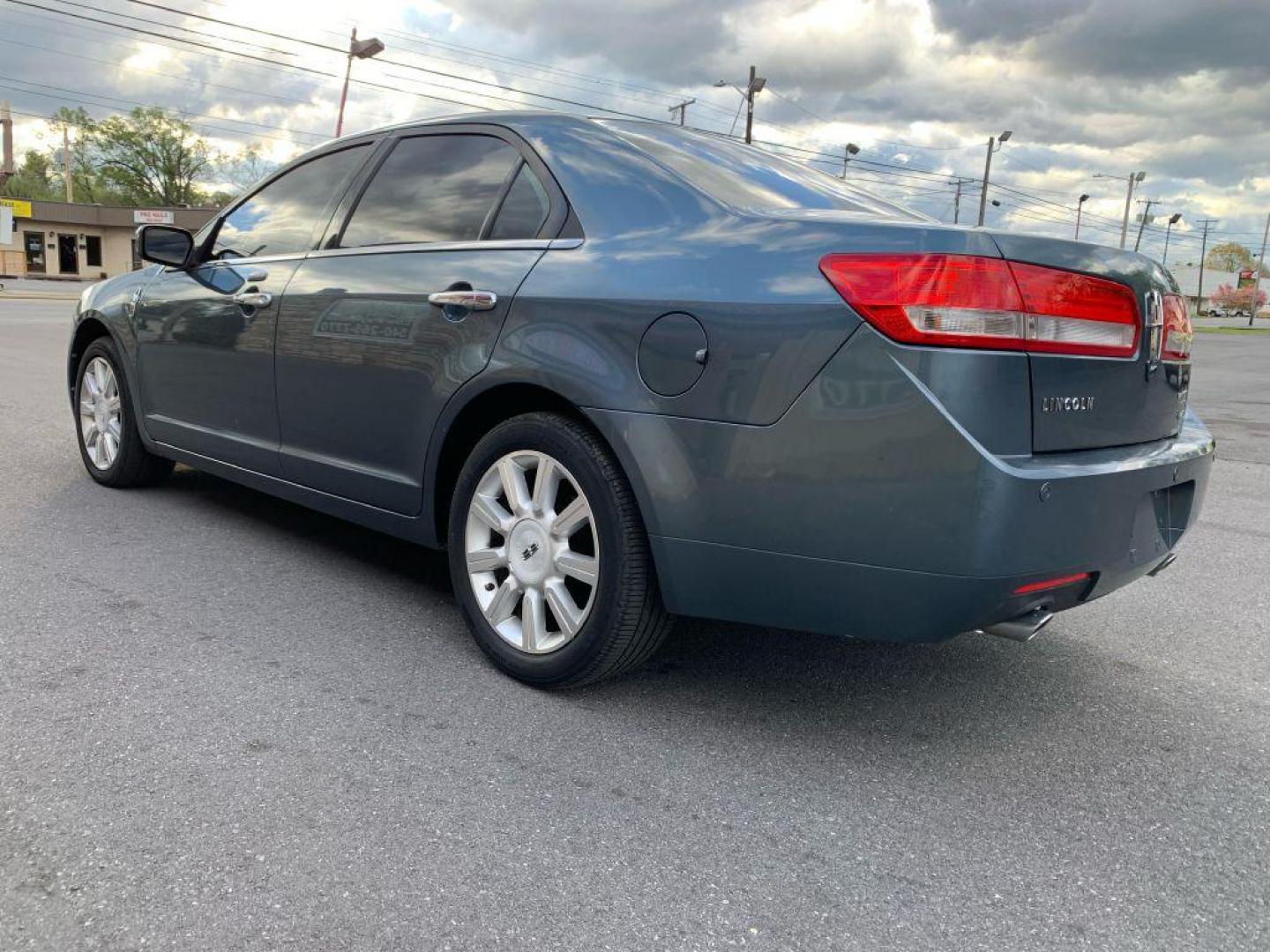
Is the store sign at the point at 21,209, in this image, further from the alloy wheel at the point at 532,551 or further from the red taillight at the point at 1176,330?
the red taillight at the point at 1176,330

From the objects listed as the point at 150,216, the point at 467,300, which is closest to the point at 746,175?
the point at 467,300

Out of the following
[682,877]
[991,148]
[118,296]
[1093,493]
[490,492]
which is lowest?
[682,877]

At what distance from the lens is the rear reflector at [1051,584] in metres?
2.35

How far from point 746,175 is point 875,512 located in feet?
3.91

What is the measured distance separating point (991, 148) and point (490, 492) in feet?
176

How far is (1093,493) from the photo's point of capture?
2408 mm

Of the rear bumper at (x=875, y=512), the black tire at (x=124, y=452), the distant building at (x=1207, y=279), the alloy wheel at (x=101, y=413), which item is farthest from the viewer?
the distant building at (x=1207, y=279)

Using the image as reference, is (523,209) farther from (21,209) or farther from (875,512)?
(21,209)

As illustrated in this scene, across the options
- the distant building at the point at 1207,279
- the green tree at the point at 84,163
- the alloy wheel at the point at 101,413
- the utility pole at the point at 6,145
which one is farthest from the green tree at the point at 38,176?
the distant building at the point at 1207,279

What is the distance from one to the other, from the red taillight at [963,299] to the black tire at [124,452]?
12.8ft

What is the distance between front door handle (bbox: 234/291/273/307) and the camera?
3910 millimetres

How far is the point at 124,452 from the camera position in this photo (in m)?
5.08

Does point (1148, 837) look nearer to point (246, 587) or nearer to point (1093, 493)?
point (1093, 493)

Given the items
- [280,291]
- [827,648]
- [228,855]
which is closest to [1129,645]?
[827,648]
